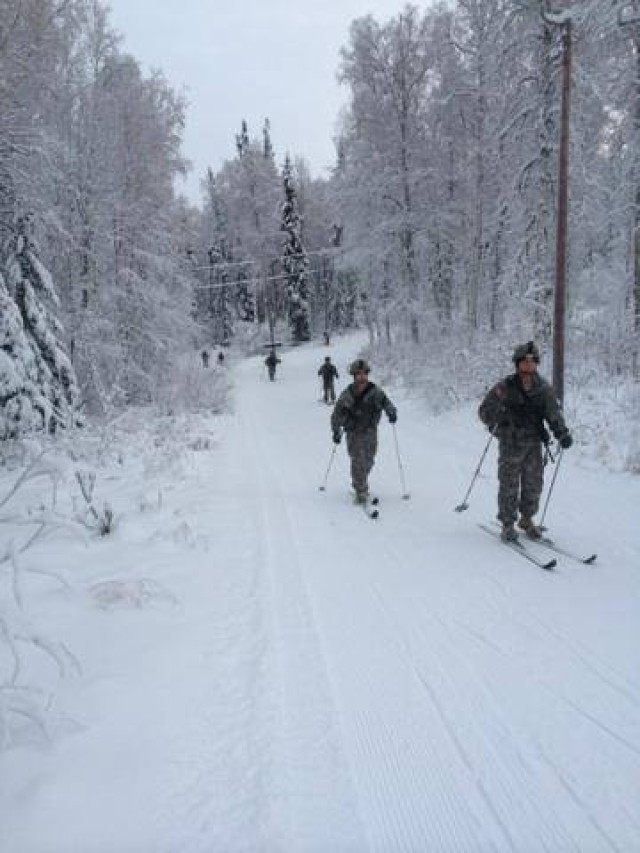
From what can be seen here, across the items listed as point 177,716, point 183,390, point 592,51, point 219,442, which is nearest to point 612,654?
point 177,716

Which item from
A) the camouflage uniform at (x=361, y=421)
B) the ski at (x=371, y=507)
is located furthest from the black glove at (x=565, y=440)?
the camouflage uniform at (x=361, y=421)

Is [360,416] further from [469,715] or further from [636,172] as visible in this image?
[636,172]

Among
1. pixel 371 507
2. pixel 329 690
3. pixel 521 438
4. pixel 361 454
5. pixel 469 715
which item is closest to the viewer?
pixel 469 715

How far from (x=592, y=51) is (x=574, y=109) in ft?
3.82

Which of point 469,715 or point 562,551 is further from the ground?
point 469,715

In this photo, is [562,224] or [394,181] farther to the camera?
[394,181]

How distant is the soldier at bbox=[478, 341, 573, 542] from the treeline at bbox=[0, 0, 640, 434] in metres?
5.49

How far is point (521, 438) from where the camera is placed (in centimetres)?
624

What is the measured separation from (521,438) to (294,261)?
1624 inches

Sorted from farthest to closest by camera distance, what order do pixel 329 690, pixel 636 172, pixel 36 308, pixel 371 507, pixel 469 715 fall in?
pixel 636 172 < pixel 36 308 < pixel 371 507 < pixel 329 690 < pixel 469 715

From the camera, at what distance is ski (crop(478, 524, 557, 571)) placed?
17.6 ft

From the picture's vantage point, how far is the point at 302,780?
2785 millimetres

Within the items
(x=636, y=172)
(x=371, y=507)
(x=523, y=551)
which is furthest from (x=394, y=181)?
(x=523, y=551)

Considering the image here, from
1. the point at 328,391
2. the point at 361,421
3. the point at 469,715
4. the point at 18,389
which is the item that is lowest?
the point at 328,391
